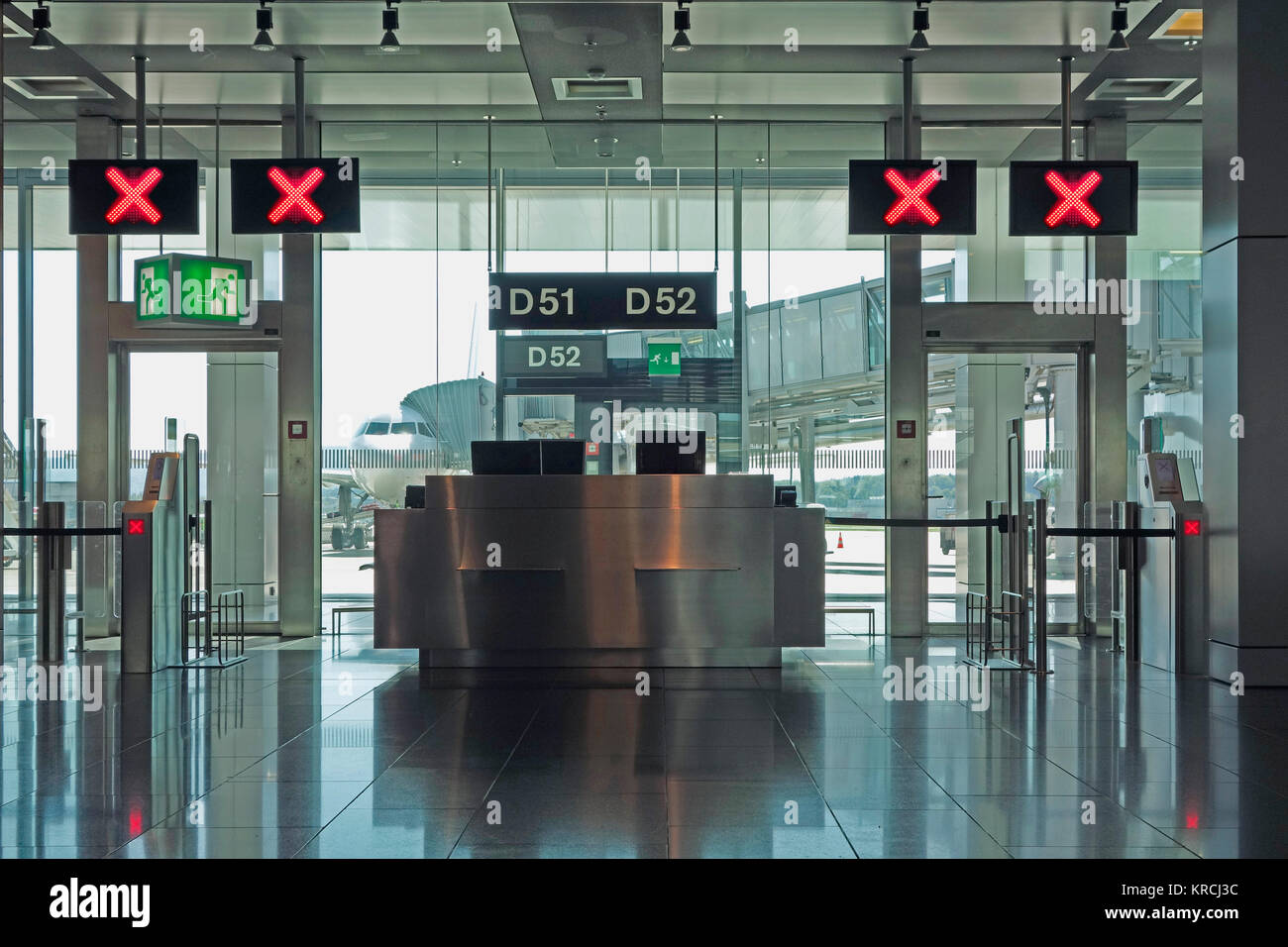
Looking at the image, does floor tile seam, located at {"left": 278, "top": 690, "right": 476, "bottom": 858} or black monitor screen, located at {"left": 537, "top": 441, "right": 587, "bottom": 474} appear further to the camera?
black monitor screen, located at {"left": 537, "top": 441, "right": 587, "bottom": 474}

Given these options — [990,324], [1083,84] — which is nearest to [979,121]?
[1083,84]

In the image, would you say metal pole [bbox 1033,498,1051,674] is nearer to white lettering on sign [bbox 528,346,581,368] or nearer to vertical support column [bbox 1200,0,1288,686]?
vertical support column [bbox 1200,0,1288,686]

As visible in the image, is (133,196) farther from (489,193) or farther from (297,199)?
(489,193)

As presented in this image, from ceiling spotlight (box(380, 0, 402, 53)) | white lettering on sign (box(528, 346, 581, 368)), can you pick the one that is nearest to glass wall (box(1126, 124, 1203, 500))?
white lettering on sign (box(528, 346, 581, 368))

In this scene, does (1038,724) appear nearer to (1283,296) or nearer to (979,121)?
(1283,296)

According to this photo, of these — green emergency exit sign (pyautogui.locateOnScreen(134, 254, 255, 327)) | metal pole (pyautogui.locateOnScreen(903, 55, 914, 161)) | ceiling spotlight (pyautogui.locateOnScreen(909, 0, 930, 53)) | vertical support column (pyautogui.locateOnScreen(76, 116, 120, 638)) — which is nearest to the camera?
ceiling spotlight (pyautogui.locateOnScreen(909, 0, 930, 53))

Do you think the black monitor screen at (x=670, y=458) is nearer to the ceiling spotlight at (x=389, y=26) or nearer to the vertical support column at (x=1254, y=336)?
the ceiling spotlight at (x=389, y=26)

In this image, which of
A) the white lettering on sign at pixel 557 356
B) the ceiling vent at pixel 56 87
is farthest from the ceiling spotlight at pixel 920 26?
the ceiling vent at pixel 56 87

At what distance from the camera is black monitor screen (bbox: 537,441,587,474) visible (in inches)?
302

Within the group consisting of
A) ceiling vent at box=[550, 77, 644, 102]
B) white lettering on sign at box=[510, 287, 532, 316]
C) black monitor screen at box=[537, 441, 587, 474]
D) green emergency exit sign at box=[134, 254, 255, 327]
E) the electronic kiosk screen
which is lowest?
the electronic kiosk screen

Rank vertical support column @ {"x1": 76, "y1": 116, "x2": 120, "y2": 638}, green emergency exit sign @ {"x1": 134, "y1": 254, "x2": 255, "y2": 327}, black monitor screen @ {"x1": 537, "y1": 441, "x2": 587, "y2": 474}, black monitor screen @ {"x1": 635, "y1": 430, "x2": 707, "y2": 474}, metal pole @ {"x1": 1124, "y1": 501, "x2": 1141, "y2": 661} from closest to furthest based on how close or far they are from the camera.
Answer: black monitor screen @ {"x1": 537, "y1": 441, "x2": 587, "y2": 474}, black monitor screen @ {"x1": 635, "y1": 430, "x2": 707, "y2": 474}, metal pole @ {"x1": 1124, "y1": 501, "x2": 1141, "y2": 661}, green emergency exit sign @ {"x1": 134, "y1": 254, "x2": 255, "y2": 327}, vertical support column @ {"x1": 76, "y1": 116, "x2": 120, "y2": 638}

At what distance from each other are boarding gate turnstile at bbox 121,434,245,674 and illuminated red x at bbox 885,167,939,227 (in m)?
4.99
